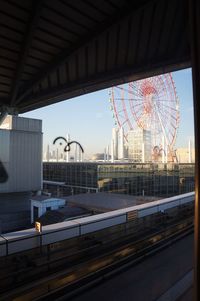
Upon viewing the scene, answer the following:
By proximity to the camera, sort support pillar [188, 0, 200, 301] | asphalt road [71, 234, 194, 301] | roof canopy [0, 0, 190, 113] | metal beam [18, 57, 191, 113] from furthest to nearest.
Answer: metal beam [18, 57, 191, 113] → roof canopy [0, 0, 190, 113] → asphalt road [71, 234, 194, 301] → support pillar [188, 0, 200, 301]

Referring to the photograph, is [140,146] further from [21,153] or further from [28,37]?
[28,37]

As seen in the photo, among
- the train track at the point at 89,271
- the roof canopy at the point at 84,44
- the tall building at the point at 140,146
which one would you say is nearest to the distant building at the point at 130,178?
the tall building at the point at 140,146

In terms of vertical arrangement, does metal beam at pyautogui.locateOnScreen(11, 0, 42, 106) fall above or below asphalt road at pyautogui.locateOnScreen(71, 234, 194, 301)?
above

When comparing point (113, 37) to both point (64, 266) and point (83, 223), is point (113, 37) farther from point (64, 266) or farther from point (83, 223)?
point (64, 266)

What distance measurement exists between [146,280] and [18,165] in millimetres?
12644

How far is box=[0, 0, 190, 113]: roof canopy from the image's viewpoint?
7.13 meters

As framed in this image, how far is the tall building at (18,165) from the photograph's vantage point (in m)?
15.3

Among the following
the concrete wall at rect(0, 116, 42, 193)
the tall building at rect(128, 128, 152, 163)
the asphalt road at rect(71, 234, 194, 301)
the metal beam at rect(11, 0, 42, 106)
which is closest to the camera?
the asphalt road at rect(71, 234, 194, 301)

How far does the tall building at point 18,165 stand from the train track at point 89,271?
10.8m

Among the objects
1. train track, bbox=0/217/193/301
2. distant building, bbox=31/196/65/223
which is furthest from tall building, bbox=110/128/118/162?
train track, bbox=0/217/193/301

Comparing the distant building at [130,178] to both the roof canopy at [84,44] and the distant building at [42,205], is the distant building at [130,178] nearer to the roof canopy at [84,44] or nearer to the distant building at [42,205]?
the distant building at [42,205]

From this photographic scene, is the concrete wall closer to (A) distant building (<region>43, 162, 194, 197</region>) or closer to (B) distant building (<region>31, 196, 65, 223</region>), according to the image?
(B) distant building (<region>31, 196, 65, 223</region>)

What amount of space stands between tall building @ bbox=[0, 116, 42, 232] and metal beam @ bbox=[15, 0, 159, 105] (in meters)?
3.98

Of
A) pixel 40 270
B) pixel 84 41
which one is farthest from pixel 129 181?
pixel 40 270
